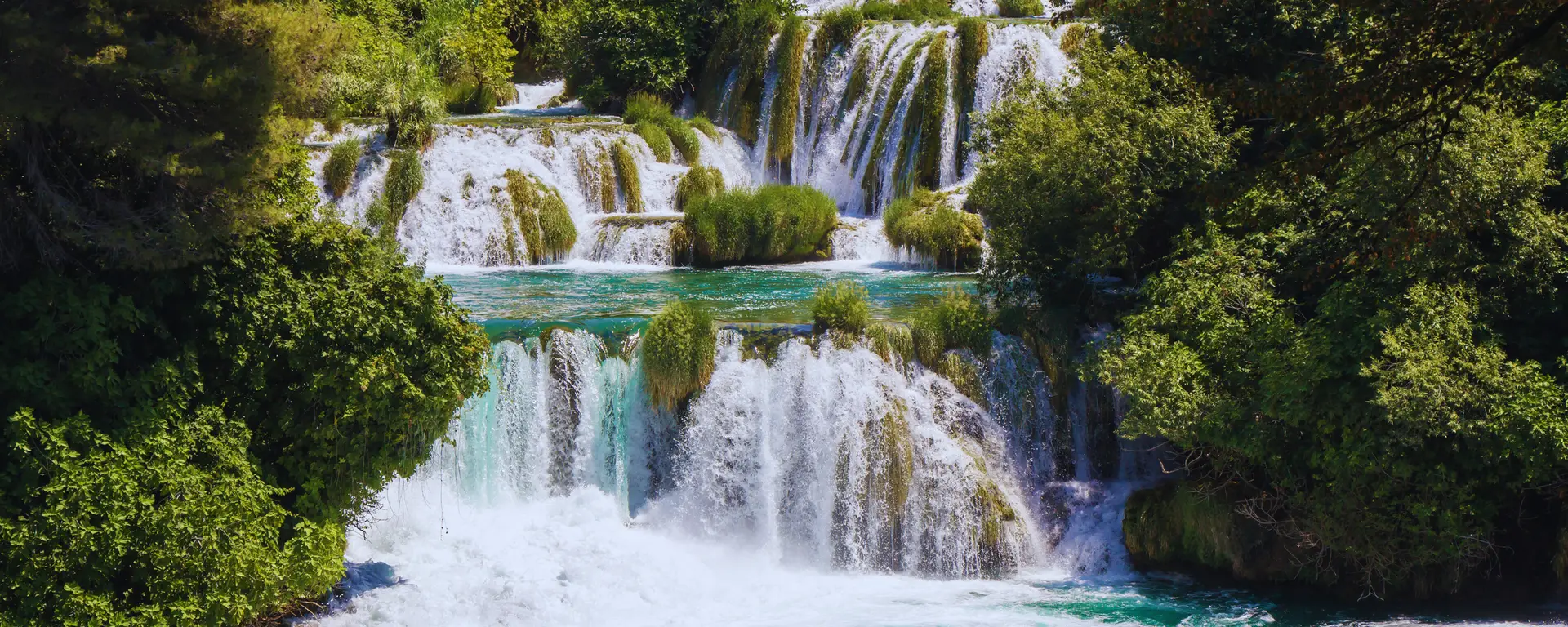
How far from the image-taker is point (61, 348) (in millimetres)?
9148

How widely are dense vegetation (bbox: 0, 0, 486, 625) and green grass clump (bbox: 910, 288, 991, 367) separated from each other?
5851 millimetres

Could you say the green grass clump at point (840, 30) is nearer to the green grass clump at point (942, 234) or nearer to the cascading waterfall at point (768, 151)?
the cascading waterfall at point (768, 151)

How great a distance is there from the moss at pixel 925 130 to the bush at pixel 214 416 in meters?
15.8

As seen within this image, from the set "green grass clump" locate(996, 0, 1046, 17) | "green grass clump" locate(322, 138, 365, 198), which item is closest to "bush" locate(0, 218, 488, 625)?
"green grass clump" locate(322, 138, 365, 198)

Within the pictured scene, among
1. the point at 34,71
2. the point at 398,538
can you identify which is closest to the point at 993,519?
the point at 398,538

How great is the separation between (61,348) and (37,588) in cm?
173

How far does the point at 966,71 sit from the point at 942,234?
18.9ft

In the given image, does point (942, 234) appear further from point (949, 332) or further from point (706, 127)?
point (706, 127)

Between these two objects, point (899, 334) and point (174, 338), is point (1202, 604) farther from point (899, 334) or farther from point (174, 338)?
point (174, 338)

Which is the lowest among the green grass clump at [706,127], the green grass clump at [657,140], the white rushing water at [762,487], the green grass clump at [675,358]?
the white rushing water at [762,487]

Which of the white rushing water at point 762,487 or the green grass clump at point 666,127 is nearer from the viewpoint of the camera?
the white rushing water at point 762,487

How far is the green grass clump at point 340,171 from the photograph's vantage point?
22953 millimetres

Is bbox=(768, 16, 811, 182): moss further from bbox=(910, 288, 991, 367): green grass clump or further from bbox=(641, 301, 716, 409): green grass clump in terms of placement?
bbox=(641, 301, 716, 409): green grass clump

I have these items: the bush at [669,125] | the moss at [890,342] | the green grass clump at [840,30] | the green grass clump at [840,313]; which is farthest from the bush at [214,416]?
the green grass clump at [840,30]
